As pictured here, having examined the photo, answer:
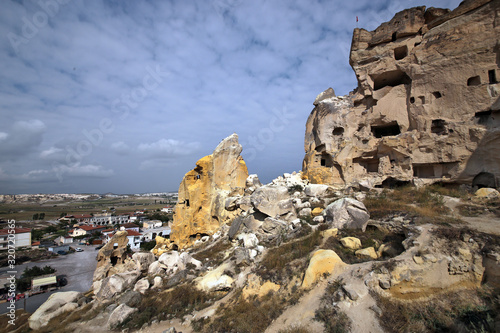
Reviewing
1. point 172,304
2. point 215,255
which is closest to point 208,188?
point 215,255

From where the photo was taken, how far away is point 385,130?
13.9 meters

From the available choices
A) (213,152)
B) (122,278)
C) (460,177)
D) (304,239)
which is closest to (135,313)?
(122,278)

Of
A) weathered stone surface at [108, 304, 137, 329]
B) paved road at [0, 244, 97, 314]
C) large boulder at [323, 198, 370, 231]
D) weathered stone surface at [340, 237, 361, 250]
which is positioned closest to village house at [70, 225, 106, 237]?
→ paved road at [0, 244, 97, 314]

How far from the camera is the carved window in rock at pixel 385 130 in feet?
43.7

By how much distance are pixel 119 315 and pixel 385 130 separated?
53.0ft

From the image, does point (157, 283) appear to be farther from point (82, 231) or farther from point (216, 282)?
point (82, 231)

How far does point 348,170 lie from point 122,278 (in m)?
12.6

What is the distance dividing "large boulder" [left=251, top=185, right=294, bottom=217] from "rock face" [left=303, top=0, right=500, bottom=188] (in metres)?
4.42

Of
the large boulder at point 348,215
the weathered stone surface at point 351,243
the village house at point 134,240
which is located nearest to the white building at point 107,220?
the village house at point 134,240

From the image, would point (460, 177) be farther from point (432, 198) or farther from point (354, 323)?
point (354, 323)

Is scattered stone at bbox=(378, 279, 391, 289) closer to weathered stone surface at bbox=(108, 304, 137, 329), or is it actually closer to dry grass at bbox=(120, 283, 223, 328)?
dry grass at bbox=(120, 283, 223, 328)

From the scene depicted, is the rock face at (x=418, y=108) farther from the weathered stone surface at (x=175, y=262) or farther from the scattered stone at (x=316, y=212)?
the weathered stone surface at (x=175, y=262)

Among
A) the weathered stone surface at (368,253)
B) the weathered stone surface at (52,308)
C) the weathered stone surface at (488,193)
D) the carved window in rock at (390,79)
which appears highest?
the carved window in rock at (390,79)

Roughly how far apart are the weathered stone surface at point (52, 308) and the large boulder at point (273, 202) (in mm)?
7898
